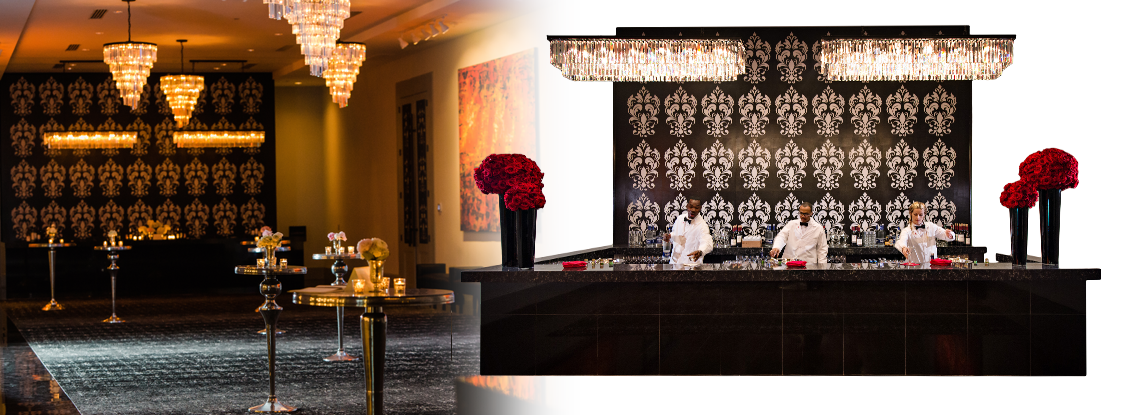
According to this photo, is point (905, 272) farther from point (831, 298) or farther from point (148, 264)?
point (148, 264)

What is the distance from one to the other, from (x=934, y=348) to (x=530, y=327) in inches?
103

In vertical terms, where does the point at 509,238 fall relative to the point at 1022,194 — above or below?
below

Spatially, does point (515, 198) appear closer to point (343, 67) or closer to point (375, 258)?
point (375, 258)

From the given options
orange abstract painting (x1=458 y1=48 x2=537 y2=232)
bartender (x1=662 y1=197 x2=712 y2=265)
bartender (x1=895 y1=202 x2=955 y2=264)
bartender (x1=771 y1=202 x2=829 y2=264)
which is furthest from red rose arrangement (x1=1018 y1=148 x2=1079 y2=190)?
orange abstract painting (x1=458 y1=48 x2=537 y2=232)

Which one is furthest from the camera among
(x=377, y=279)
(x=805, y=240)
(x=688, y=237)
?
(x=688, y=237)

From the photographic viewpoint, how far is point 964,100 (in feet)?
32.9

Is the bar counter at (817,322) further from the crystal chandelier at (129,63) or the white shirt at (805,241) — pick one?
the crystal chandelier at (129,63)

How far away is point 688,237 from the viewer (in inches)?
369

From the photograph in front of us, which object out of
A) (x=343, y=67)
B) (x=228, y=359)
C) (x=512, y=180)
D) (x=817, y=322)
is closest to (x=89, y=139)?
(x=343, y=67)

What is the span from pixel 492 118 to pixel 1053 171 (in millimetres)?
6679

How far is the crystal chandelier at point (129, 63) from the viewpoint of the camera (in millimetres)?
11008

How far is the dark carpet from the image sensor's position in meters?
6.63

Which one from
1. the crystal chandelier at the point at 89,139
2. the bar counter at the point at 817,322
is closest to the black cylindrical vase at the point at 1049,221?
the bar counter at the point at 817,322

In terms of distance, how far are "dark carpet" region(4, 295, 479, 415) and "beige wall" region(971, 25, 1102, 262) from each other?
17.1 ft
